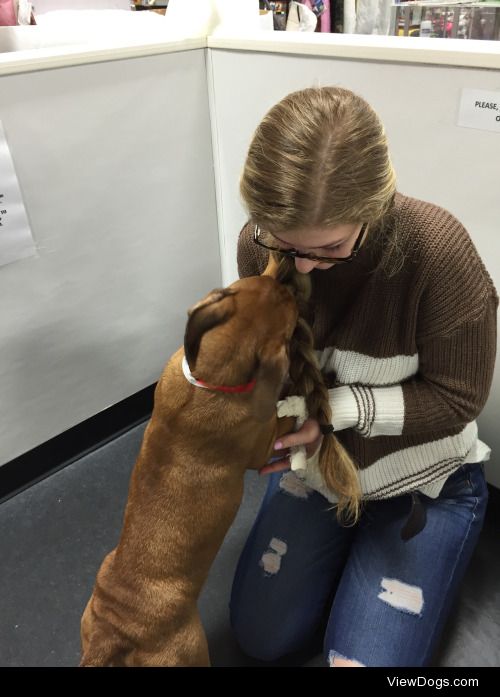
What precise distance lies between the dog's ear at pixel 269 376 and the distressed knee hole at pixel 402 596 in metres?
0.56

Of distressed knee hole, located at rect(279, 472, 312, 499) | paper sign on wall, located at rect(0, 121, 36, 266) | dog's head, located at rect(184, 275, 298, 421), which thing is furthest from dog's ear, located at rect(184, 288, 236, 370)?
paper sign on wall, located at rect(0, 121, 36, 266)

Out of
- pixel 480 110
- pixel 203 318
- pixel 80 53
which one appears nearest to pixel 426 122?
pixel 480 110

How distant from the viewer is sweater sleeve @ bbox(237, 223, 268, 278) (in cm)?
107

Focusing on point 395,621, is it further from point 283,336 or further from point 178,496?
point 283,336

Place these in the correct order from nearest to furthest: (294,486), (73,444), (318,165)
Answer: (318,165), (294,486), (73,444)

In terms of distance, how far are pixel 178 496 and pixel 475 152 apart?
945mm

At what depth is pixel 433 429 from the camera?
1.06 metres

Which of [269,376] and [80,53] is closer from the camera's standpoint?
[269,376]

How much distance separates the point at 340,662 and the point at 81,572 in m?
0.78

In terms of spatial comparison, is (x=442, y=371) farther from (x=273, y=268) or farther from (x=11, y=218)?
(x=11, y=218)

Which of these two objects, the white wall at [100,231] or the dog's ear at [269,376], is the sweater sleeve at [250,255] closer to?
the dog's ear at [269,376]

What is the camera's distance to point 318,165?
2.42ft

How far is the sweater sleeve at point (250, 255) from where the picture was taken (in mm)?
1072
